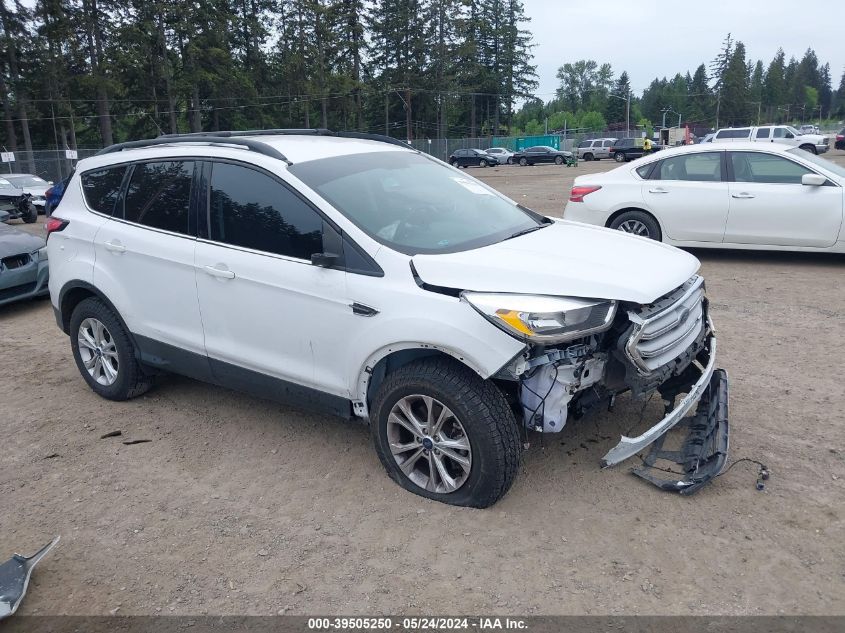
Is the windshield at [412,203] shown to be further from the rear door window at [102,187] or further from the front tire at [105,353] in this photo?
the front tire at [105,353]

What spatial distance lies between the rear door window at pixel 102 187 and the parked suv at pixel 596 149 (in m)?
49.8

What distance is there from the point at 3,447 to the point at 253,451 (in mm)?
1727

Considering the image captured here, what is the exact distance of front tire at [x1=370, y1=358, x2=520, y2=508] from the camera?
3273 millimetres

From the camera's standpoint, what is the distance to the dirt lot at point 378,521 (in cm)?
292

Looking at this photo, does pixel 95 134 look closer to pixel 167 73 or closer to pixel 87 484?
pixel 167 73

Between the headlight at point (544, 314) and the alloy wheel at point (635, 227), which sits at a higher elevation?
the headlight at point (544, 314)

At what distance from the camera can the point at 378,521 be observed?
11.4 ft

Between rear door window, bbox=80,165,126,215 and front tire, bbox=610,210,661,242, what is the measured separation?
21.1 ft

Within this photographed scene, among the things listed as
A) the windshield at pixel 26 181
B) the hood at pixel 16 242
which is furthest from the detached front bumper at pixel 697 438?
the windshield at pixel 26 181

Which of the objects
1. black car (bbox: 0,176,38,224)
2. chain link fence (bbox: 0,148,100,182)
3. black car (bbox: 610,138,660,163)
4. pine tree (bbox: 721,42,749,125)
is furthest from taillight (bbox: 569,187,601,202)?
pine tree (bbox: 721,42,749,125)

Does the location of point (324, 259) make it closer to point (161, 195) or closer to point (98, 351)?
point (161, 195)

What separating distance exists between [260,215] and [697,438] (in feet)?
9.39

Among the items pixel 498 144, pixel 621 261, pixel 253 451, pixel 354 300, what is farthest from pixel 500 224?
pixel 498 144

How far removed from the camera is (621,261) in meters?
3.66
